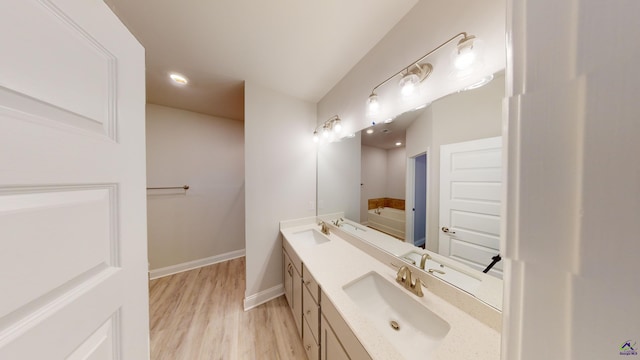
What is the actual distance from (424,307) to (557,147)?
922mm

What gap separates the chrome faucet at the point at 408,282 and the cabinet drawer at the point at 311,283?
45 centimetres

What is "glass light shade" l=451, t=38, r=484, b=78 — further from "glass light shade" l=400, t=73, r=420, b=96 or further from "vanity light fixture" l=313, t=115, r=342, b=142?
"vanity light fixture" l=313, t=115, r=342, b=142

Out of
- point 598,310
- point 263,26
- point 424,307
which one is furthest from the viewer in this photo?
point 263,26

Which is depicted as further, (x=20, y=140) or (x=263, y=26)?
(x=263, y=26)

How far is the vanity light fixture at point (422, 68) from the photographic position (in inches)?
29.5

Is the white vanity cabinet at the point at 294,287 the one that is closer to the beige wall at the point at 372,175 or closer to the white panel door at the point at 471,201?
the beige wall at the point at 372,175

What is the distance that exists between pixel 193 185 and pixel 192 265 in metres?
1.06

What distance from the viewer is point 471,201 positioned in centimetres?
84

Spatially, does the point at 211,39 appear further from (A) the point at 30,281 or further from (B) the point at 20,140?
(A) the point at 30,281

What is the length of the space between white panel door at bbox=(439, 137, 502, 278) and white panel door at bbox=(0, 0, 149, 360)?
1.27 meters

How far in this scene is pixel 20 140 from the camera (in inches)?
12.2

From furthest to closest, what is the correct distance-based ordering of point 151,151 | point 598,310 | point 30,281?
1. point 151,151
2. point 30,281
3. point 598,310

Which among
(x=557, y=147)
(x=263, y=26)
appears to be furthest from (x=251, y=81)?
(x=557, y=147)

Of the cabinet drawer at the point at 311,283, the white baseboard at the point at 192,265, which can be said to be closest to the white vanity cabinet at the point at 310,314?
the cabinet drawer at the point at 311,283
